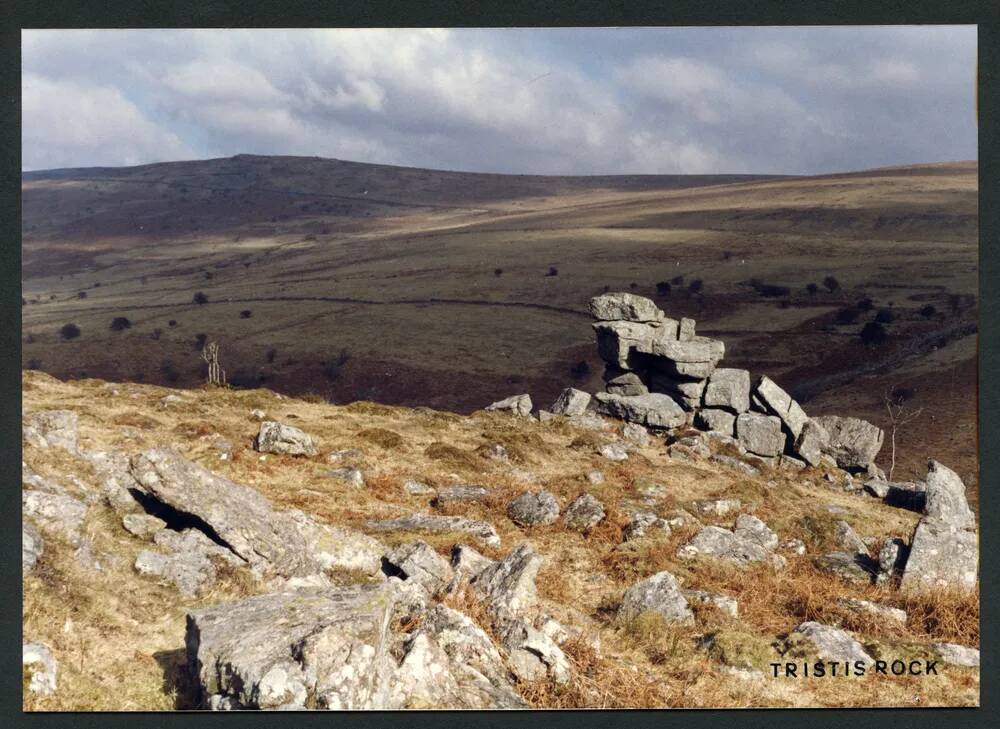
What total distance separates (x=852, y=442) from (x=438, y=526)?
23.2 meters

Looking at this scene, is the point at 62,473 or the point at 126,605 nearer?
the point at 126,605

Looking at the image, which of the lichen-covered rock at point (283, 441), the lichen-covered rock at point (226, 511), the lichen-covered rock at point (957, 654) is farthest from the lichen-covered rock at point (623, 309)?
the lichen-covered rock at point (957, 654)

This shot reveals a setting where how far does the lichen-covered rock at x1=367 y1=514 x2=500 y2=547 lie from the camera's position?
18.8 metres

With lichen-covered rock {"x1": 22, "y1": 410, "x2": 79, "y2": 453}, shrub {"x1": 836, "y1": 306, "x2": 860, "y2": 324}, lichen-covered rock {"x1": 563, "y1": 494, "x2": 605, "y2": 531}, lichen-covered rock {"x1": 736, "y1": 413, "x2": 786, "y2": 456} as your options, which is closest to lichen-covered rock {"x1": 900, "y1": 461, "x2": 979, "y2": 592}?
lichen-covered rock {"x1": 563, "y1": 494, "x2": 605, "y2": 531}

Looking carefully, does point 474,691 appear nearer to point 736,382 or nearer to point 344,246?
point 736,382

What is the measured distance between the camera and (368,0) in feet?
40.1

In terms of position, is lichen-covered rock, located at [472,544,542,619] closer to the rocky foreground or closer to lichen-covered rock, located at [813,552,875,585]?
the rocky foreground

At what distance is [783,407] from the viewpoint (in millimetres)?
35281

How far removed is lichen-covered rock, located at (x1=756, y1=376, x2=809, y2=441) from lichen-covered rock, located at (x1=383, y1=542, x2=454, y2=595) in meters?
23.7

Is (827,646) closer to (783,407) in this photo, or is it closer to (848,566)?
(848,566)

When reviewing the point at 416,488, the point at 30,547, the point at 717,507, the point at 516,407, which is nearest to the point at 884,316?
the point at 516,407

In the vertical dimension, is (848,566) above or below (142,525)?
below

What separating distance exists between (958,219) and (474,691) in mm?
129348

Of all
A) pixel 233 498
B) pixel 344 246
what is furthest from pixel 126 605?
pixel 344 246
